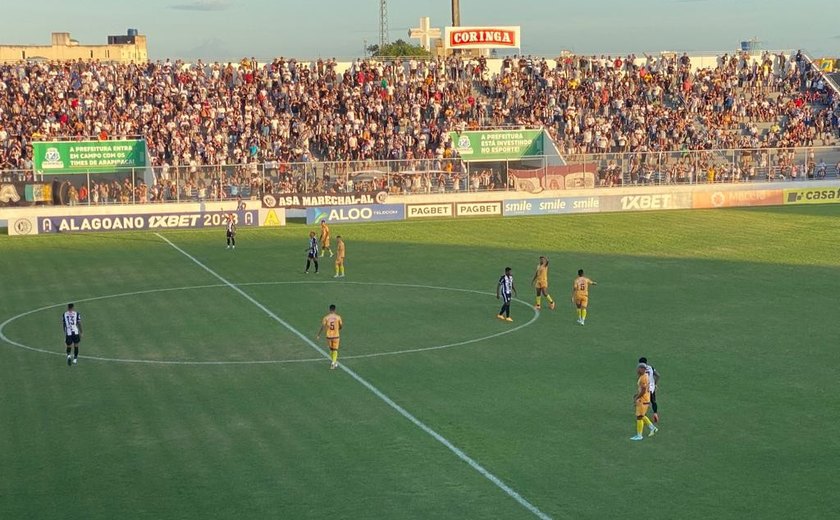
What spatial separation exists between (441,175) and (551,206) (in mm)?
6472

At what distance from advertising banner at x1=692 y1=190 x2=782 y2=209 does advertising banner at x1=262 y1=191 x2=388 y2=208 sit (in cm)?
1854

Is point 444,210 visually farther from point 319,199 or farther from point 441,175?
point 319,199

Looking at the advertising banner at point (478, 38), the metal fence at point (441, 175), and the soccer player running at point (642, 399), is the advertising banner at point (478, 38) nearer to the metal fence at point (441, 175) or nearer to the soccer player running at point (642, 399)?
the metal fence at point (441, 175)

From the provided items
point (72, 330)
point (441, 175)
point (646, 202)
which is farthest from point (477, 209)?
point (72, 330)

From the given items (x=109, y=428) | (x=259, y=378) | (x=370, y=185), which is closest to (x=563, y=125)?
(x=370, y=185)

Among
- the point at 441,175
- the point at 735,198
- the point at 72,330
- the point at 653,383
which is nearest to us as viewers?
the point at 653,383

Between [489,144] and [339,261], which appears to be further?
[489,144]

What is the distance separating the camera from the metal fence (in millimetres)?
54750

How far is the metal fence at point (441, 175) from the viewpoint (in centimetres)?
5475

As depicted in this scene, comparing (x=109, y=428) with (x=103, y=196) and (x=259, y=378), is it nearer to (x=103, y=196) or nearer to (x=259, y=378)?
(x=259, y=378)

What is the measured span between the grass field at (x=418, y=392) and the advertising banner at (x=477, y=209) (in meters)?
16.4

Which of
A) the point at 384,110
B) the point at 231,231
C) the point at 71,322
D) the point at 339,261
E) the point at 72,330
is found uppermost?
the point at 384,110

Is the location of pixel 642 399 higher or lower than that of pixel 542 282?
lower

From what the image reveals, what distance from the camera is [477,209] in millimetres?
59062
